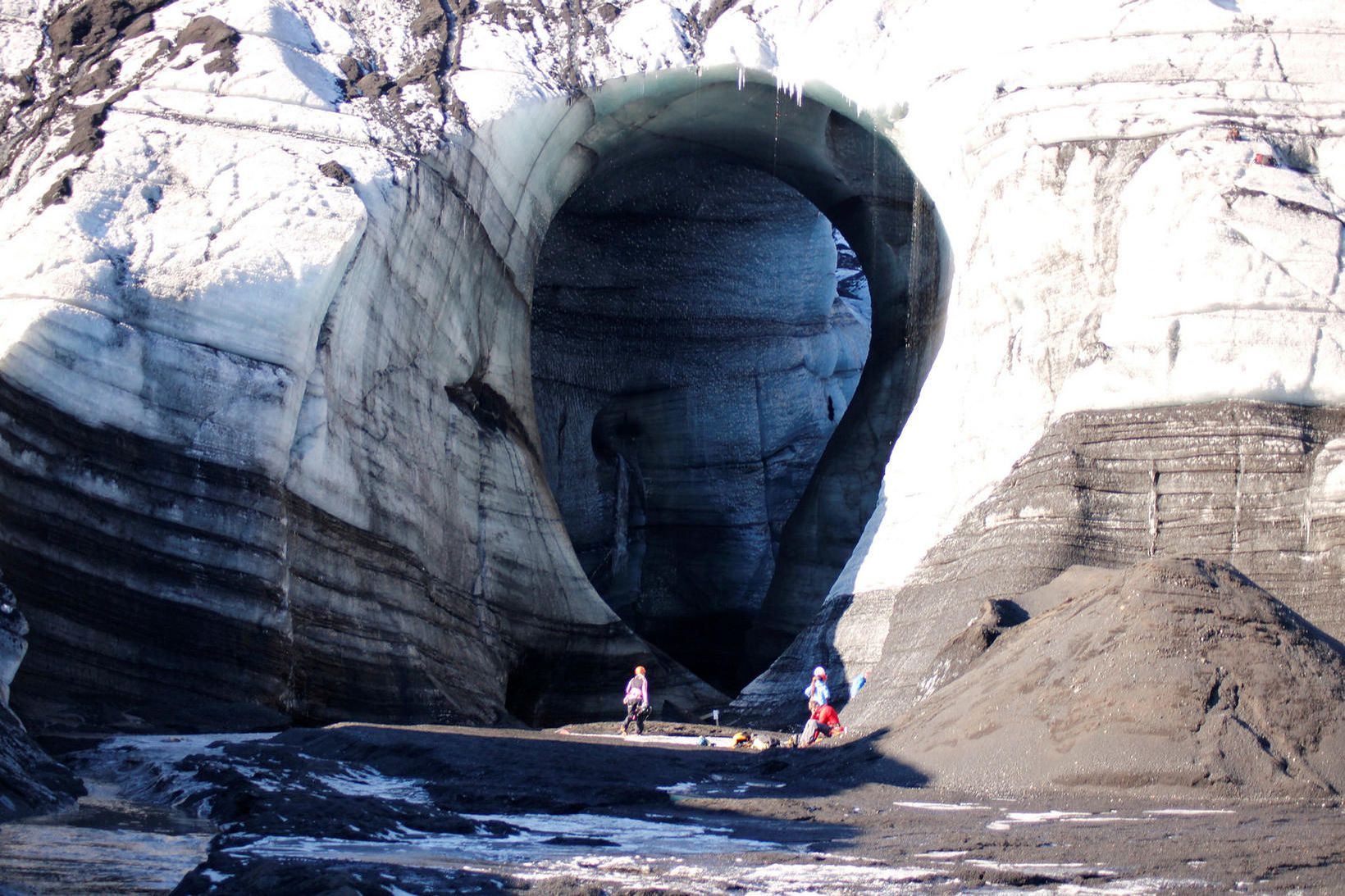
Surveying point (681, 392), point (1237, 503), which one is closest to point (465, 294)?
point (681, 392)

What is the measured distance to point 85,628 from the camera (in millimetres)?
10344

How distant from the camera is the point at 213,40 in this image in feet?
43.9

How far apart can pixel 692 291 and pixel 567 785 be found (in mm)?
13493

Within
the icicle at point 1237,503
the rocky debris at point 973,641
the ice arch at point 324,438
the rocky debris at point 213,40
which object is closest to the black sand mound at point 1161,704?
the rocky debris at point 973,641

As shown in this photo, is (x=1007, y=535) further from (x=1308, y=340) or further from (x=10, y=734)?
(x=10, y=734)

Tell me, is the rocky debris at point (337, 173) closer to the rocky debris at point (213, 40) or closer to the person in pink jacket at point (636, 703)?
the rocky debris at point (213, 40)

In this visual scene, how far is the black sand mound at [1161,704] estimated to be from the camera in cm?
668

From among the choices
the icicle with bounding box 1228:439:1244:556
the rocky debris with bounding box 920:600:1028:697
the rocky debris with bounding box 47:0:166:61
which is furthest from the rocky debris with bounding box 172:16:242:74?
the icicle with bounding box 1228:439:1244:556

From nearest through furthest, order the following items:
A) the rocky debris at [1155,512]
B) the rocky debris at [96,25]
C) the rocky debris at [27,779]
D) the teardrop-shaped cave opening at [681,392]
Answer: the rocky debris at [27,779]
the rocky debris at [1155,512]
the rocky debris at [96,25]
the teardrop-shaped cave opening at [681,392]

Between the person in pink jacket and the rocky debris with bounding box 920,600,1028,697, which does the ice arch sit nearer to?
the person in pink jacket

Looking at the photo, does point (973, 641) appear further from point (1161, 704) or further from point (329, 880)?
point (329, 880)

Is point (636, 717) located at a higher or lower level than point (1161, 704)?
lower

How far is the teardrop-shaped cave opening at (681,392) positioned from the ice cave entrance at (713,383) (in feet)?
0.08

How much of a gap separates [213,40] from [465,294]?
3.10 metres
